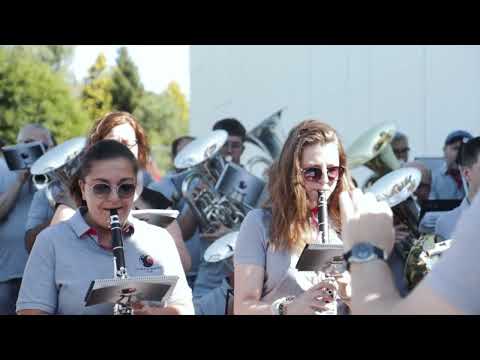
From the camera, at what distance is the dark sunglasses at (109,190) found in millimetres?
3250

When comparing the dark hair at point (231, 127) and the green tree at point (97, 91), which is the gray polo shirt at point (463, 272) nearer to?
the dark hair at point (231, 127)

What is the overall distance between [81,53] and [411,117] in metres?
22.9

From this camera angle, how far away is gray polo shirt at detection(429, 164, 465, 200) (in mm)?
7062

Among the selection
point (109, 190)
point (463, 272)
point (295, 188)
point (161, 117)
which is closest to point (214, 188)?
point (295, 188)

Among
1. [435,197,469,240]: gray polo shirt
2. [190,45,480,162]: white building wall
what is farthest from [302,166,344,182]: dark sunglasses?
[190,45,480,162]: white building wall

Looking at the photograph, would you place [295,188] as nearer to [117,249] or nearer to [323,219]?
[323,219]

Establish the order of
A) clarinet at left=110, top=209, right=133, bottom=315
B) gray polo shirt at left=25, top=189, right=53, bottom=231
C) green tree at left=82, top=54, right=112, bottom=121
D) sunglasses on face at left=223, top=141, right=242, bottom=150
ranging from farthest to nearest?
green tree at left=82, top=54, right=112, bottom=121
sunglasses on face at left=223, top=141, right=242, bottom=150
gray polo shirt at left=25, top=189, right=53, bottom=231
clarinet at left=110, top=209, right=133, bottom=315

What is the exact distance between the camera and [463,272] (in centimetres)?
143

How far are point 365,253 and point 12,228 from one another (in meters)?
4.50

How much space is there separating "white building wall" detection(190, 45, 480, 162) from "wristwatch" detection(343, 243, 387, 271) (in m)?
6.88

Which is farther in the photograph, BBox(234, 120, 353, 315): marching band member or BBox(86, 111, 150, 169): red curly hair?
BBox(86, 111, 150, 169): red curly hair

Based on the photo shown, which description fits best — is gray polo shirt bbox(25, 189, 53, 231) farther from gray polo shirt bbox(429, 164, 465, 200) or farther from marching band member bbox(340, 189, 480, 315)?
marching band member bbox(340, 189, 480, 315)
